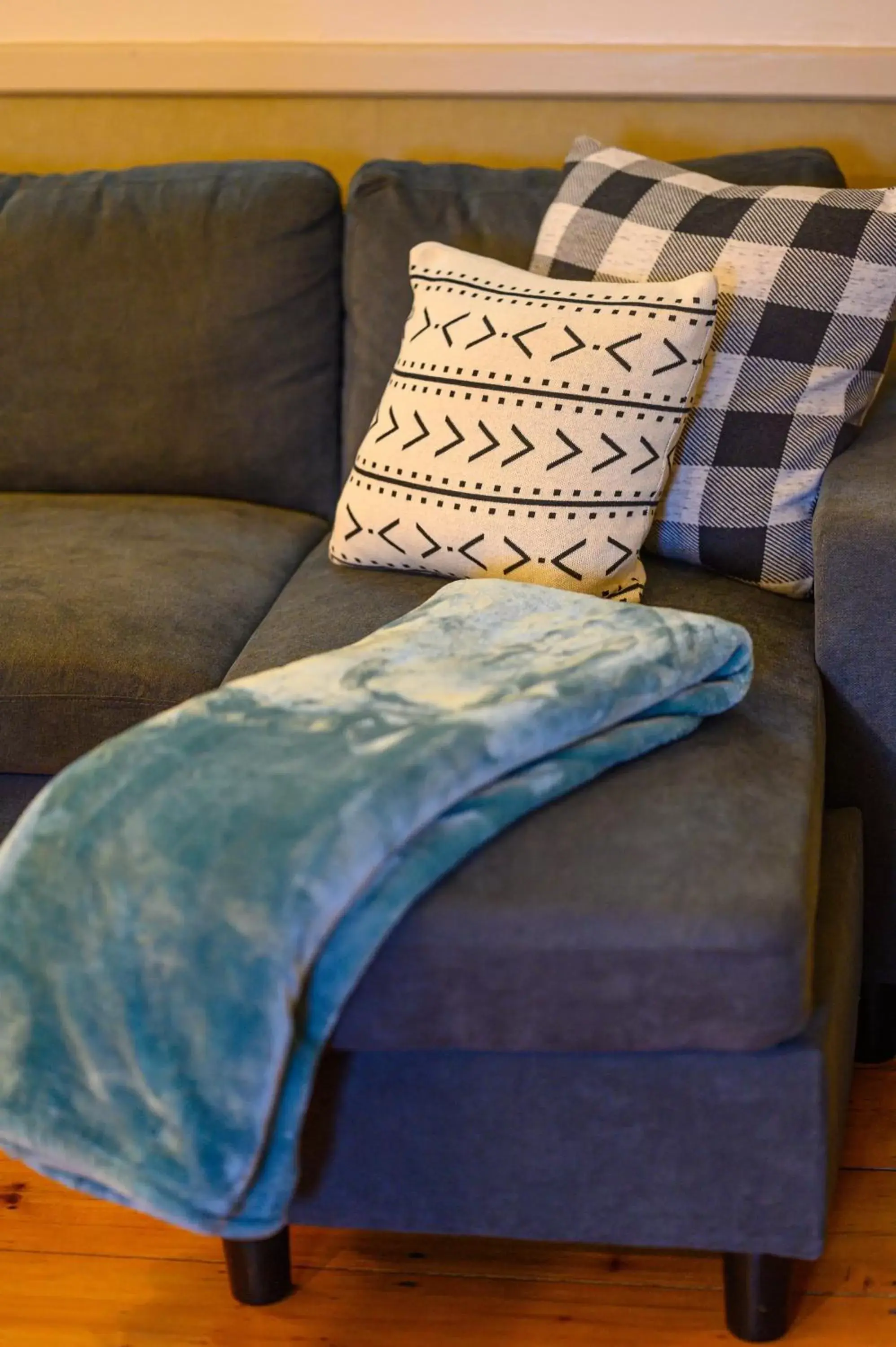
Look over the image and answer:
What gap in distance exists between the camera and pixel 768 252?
168 centimetres

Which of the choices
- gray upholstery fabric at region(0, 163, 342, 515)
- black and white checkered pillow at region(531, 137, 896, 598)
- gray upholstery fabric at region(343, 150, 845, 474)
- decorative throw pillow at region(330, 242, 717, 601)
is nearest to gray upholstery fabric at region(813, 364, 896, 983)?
black and white checkered pillow at region(531, 137, 896, 598)

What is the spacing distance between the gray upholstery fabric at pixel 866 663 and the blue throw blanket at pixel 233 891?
12.1 inches

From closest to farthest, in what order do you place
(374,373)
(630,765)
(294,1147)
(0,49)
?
(294,1147), (630,765), (374,373), (0,49)

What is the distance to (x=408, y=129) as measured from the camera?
226cm

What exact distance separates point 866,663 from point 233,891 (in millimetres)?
729

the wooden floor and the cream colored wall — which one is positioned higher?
the cream colored wall

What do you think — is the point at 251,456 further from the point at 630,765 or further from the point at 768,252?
the point at 630,765

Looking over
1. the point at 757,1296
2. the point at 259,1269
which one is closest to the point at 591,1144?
the point at 757,1296

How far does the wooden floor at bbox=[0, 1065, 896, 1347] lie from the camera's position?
125cm

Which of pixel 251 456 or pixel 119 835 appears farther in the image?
pixel 251 456

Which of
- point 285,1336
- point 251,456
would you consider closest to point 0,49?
point 251,456

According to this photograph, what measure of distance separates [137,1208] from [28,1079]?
13 centimetres

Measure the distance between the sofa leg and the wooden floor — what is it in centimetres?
19

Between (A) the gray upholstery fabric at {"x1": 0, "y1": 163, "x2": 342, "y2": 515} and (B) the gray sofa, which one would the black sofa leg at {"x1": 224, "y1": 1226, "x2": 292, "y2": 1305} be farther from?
(A) the gray upholstery fabric at {"x1": 0, "y1": 163, "x2": 342, "y2": 515}
